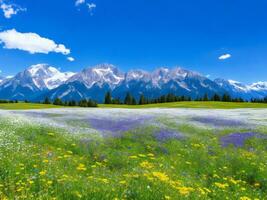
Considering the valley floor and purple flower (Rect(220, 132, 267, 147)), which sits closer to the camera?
the valley floor

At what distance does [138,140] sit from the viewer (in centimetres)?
A: 2334

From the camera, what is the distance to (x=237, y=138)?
25562mm

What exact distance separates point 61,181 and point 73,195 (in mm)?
1347

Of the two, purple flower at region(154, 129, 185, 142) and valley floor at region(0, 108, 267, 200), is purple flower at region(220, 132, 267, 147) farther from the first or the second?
purple flower at region(154, 129, 185, 142)

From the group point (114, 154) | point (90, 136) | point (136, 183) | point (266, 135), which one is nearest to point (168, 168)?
point (114, 154)

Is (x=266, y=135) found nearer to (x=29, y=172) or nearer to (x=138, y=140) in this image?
(x=138, y=140)

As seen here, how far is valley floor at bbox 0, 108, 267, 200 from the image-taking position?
10109 millimetres

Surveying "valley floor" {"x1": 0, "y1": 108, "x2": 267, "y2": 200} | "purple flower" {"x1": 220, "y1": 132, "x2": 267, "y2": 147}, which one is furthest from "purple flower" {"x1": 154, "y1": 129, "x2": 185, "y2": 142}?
"purple flower" {"x1": 220, "y1": 132, "x2": 267, "y2": 147}

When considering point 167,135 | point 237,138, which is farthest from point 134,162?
point 237,138

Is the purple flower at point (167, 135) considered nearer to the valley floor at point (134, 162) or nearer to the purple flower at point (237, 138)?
the valley floor at point (134, 162)

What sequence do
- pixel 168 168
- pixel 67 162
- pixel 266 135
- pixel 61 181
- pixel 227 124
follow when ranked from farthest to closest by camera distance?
pixel 227 124 < pixel 266 135 < pixel 168 168 < pixel 67 162 < pixel 61 181

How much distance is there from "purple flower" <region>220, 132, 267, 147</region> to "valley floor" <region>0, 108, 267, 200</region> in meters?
0.07

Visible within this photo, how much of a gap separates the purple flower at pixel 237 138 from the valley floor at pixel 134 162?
0.07m

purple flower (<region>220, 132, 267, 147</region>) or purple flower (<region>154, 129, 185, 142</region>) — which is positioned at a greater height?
purple flower (<region>154, 129, 185, 142</region>)
